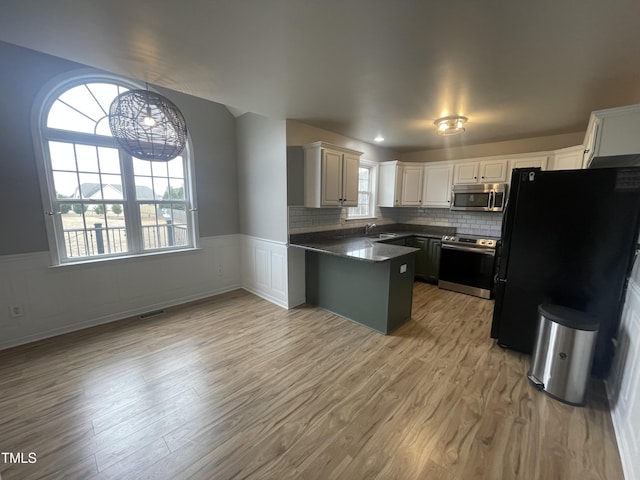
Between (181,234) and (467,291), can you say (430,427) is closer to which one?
(467,291)

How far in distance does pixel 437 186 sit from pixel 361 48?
3.66 m

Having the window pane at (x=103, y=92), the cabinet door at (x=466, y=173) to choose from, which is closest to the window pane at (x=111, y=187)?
the window pane at (x=103, y=92)

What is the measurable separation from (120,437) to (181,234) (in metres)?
2.74

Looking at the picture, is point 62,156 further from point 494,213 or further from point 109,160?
point 494,213

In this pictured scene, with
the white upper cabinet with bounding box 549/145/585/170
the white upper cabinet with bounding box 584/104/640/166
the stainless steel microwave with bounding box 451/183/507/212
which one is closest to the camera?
the white upper cabinet with bounding box 584/104/640/166

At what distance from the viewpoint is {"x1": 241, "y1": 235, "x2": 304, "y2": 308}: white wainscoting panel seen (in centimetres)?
366

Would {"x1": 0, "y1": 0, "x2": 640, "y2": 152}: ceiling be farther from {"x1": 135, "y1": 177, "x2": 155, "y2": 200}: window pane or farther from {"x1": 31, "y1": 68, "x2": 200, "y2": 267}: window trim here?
{"x1": 135, "y1": 177, "x2": 155, "y2": 200}: window pane

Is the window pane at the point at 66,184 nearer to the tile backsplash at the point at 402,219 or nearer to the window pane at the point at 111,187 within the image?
the window pane at the point at 111,187

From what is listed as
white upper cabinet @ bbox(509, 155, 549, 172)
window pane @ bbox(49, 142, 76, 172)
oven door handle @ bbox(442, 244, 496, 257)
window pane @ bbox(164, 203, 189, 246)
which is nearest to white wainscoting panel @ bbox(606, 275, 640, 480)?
oven door handle @ bbox(442, 244, 496, 257)

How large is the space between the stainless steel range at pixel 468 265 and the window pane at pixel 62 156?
5245 millimetres

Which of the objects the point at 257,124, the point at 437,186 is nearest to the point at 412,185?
the point at 437,186

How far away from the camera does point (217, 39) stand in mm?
1668

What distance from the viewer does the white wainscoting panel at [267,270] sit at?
3656 millimetres

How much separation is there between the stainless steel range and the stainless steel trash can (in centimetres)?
188
